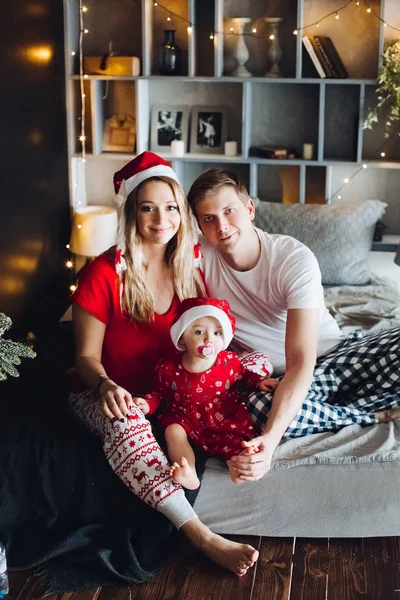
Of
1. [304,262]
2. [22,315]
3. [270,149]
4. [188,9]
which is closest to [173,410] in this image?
[304,262]

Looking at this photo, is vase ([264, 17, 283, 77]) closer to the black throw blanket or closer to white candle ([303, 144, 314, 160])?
white candle ([303, 144, 314, 160])

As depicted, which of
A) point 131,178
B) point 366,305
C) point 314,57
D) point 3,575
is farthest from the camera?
point 314,57

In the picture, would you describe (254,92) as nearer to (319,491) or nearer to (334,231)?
(334,231)

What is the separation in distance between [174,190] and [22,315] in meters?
1.53

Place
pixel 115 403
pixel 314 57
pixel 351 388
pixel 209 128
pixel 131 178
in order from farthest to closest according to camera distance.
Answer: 1. pixel 209 128
2. pixel 314 57
3. pixel 351 388
4. pixel 131 178
5. pixel 115 403

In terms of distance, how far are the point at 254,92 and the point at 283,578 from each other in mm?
2920

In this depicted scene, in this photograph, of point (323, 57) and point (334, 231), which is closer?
point (334, 231)

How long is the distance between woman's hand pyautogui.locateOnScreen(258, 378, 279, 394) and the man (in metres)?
0.02

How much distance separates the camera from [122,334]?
2621 millimetres

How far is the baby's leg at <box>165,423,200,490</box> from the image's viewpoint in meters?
2.27

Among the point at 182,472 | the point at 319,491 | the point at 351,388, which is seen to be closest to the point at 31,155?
the point at 351,388

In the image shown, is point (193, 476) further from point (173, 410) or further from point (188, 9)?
point (188, 9)

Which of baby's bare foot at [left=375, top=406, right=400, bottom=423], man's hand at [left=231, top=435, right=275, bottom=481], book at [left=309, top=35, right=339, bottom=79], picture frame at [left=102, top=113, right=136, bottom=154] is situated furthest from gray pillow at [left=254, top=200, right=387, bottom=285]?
man's hand at [left=231, top=435, right=275, bottom=481]

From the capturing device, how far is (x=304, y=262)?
2.58 m
